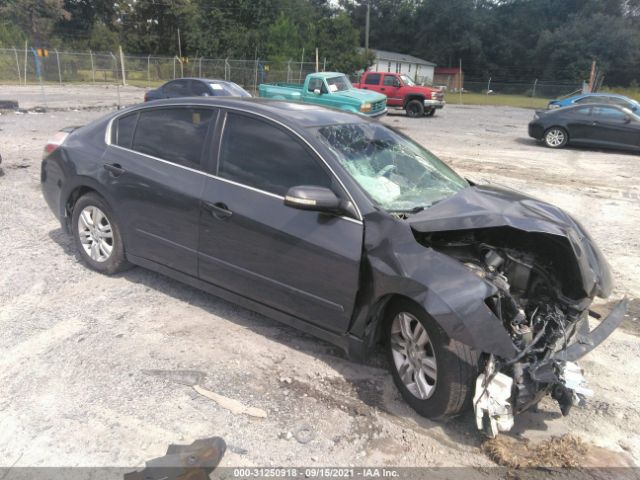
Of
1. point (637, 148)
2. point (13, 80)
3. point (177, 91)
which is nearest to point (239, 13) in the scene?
point (13, 80)

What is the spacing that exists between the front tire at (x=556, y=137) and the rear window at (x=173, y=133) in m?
13.7

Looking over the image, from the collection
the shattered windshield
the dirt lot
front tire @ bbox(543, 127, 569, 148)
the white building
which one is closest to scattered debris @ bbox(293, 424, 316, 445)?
the dirt lot

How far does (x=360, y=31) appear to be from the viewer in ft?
212

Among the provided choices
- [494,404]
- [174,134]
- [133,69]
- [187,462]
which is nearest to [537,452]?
[494,404]

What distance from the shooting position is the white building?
197ft

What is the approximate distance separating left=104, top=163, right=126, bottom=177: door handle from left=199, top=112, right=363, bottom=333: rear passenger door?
1.03 meters

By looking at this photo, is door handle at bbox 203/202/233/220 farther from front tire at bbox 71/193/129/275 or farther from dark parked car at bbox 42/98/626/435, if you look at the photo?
front tire at bbox 71/193/129/275

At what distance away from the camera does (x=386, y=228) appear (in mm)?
3045

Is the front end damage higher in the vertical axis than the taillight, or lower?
lower

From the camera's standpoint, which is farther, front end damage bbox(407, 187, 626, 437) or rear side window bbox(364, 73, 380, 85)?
rear side window bbox(364, 73, 380, 85)

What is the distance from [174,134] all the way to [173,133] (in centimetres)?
2

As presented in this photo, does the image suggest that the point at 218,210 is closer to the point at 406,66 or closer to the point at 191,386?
the point at 191,386

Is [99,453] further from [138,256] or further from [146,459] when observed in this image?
[138,256]

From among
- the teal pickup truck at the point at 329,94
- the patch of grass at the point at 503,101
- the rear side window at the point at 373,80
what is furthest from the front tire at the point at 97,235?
the patch of grass at the point at 503,101
